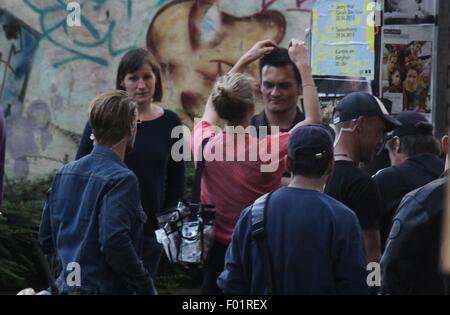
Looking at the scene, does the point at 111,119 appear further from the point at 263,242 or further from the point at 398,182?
the point at 398,182

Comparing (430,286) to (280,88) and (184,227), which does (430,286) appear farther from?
(280,88)

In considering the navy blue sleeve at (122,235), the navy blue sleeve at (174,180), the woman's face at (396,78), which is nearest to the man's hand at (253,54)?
the navy blue sleeve at (174,180)

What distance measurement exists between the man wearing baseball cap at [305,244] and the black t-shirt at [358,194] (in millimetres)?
645

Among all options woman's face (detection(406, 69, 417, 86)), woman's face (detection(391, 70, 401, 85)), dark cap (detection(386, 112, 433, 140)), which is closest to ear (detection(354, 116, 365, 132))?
dark cap (detection(386, 112, 433, 140))

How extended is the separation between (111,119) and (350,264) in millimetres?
1426

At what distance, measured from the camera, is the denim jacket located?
492cm

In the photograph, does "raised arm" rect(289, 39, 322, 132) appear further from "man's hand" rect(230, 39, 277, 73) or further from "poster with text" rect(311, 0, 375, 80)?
"poster with text" rect(311, 0, 375, 80)

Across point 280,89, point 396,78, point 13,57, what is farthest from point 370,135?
point 13,57

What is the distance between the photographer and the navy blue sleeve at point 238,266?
4719 millimetres

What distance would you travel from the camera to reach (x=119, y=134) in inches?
206

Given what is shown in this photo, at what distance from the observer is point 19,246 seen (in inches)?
343

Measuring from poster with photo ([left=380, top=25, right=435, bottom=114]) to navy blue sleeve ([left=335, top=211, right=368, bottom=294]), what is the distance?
4.45 meters

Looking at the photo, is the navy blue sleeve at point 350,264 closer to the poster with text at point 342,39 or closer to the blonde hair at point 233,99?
the blonde hair at point 233,99

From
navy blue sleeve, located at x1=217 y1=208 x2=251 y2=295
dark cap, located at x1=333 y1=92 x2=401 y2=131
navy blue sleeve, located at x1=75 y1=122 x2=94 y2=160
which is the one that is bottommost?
navy blue sleeve, located at x1=217 y1=208 x2=251 y2=295
